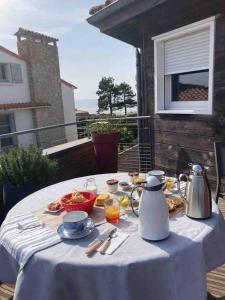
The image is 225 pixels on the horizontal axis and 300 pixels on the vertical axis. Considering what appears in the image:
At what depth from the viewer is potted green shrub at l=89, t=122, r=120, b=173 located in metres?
4.03

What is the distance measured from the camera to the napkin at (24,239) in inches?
44.7

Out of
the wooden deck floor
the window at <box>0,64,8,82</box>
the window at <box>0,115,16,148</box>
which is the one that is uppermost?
the window at <box>0,64,8,82</box>

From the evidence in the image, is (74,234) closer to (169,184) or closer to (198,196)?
(198,196)

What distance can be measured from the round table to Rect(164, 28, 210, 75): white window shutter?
102 inches

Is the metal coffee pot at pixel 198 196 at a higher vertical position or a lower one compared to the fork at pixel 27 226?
higher

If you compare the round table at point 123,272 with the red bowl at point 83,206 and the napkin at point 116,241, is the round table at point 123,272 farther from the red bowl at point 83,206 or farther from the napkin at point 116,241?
the red bowl at point 83,206

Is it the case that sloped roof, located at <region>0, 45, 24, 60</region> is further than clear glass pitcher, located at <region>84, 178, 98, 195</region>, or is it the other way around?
sloped roof, located at <region>0, 45, 24, 60</region>

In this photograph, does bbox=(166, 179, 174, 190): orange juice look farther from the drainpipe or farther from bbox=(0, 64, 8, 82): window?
bbox=(0, 64, 8, 82): window

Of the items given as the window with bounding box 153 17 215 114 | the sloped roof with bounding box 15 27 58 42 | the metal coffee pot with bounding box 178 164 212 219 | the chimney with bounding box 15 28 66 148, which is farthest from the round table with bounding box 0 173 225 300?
the sloped roof with bounding box 15 27 58 42

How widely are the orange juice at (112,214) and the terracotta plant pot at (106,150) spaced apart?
268cm

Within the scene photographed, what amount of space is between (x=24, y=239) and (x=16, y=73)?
1241 centimetres

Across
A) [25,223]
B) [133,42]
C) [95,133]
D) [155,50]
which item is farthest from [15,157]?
[133,42]

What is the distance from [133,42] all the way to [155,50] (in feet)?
2.34

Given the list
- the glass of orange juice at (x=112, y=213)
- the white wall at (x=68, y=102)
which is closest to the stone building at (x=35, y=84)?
the white wall at (x=68, y=102)
